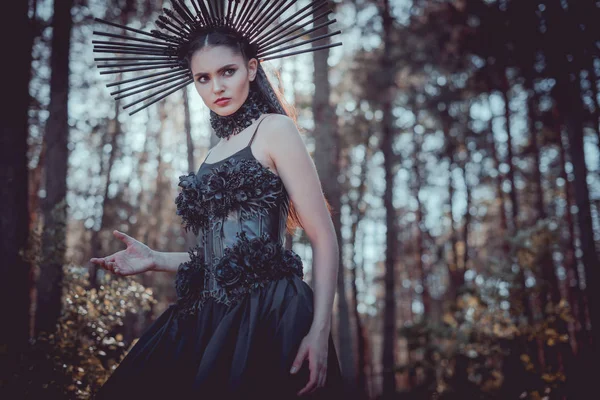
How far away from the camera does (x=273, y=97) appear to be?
2.61 meters

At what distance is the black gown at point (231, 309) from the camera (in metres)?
1.92

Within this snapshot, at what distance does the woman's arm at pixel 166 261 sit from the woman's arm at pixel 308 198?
78 centimetres

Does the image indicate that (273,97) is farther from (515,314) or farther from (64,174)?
(64,174)

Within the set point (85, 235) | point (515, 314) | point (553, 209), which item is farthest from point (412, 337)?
point (85, 235)

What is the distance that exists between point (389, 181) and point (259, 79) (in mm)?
10207

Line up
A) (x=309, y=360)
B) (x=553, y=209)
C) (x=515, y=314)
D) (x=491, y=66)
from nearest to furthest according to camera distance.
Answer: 1. (x=309, y=360)
2. (x=515, y=314)
3. (x=491, y=66)
4. (x=553, y=209)

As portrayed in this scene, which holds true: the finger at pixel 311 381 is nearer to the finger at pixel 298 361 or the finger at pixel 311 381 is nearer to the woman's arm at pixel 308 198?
the finger at pixel 298 361

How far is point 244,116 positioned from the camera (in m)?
2.53

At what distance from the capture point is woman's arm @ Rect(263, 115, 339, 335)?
2.10 m

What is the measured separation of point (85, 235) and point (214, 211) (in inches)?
791

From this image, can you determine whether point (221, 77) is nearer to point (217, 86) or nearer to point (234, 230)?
point (217, 86)

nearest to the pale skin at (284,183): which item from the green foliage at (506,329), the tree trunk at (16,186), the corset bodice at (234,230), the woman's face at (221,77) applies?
the woman's face at (221,77)

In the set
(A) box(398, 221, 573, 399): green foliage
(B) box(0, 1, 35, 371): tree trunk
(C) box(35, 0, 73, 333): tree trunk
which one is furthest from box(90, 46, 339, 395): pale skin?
(A) box(398, 221, 573, 399): green foliage

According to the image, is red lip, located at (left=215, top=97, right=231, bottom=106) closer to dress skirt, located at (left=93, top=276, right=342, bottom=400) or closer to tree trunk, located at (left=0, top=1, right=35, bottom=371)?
dress skirt, located at (left=93, top=276, right=342, bottom=400)
